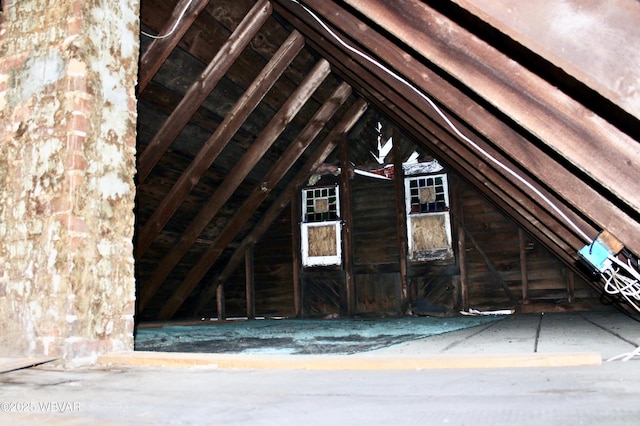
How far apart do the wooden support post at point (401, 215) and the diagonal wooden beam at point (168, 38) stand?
399 centimetres

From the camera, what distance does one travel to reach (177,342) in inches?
142

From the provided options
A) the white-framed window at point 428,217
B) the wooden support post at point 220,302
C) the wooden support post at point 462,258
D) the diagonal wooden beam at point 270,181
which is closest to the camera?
the diagonal wooden beam at point 270,181

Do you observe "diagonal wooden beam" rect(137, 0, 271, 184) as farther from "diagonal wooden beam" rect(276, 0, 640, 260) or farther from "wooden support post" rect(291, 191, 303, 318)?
"wooden support post" rect(291, 191, 303, 318)

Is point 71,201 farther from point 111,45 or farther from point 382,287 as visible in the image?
point 382,287

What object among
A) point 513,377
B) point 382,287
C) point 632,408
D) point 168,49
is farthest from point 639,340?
point 382,287

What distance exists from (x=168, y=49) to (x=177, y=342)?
7.07 feet

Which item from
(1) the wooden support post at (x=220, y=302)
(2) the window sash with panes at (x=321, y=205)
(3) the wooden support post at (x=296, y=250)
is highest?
(2) the window sash with panes at (x=321, y=205)

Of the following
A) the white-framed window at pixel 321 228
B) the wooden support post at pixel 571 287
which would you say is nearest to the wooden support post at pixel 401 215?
the white-framed window at pixel 321 228

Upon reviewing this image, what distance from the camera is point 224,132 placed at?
5.02 meters

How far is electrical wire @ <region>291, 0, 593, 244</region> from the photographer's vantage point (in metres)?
2.76

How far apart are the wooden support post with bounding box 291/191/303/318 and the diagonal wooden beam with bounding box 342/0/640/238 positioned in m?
5.82

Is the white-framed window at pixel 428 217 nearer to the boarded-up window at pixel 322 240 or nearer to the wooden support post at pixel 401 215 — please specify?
the wooden support post at pixel 401 215

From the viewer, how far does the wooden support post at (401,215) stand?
23.5 ft

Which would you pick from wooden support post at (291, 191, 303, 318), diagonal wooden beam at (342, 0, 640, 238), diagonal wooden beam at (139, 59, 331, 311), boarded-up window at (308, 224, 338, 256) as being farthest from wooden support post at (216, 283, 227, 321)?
diagonal wooden beam at (342, 0, 640, 238)
